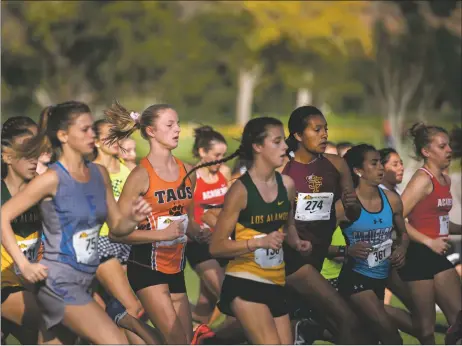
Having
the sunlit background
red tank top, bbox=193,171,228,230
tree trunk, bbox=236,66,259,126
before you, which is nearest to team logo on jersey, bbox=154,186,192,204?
red tank top, bbox=193,171,228,230

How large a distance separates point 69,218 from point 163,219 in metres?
1.13

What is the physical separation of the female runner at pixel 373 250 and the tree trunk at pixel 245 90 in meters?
A: 49.1

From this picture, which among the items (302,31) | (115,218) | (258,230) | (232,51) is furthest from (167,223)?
(302,31)

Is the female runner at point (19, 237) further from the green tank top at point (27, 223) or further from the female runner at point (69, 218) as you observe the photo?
the female runner at point (69, 218)

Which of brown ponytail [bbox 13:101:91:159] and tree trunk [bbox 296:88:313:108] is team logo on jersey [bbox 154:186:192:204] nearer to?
brown ponytail [bbox 13:101:91:159]

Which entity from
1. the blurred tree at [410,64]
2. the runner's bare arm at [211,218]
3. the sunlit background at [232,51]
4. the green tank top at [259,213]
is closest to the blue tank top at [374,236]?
the green tank top at [259,213]

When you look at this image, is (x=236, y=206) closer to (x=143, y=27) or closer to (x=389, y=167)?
(x=389, y=167)

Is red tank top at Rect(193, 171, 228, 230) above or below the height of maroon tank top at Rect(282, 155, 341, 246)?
below

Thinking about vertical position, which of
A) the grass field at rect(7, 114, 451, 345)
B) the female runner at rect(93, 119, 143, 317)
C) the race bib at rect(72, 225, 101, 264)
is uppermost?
the race bib at rect(72, 225, 101, 264)

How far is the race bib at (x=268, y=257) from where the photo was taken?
7934 mm

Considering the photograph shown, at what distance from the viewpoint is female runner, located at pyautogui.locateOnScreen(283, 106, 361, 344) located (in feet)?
29.2

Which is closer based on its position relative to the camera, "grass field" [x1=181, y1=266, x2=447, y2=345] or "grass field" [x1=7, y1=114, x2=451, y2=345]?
"grass field" [x1=181, y1=266, x2=447, y2=345]

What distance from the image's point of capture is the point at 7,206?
283 inches

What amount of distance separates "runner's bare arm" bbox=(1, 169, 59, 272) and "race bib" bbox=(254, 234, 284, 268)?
139 cm
